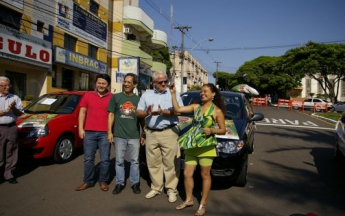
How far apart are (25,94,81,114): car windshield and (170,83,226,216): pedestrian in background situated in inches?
148

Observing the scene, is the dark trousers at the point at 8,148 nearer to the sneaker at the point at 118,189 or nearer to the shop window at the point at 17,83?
the sneaker at the point at 118,189

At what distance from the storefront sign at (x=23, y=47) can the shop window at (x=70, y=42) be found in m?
2.74

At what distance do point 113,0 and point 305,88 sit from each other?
46.5 meters

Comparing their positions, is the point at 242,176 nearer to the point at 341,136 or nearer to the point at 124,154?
the point at 124,154

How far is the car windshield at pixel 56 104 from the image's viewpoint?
6605 mm

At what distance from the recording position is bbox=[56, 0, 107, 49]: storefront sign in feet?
58.9

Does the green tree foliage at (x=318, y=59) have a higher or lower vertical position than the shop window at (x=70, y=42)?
higher

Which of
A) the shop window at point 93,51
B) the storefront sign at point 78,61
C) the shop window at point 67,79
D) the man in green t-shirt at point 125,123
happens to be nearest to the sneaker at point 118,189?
the man in green t-shirt at point 125,123

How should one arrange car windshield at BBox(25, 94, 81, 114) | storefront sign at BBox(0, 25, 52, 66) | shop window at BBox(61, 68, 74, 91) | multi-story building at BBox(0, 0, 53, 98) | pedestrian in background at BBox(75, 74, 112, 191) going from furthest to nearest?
shop window at BBox(61, 68, 74, 91), multi-story building at BBox(0, 0, 53, 98), storefront sign at BBox(0, 25, 52, 66), car windshield at BBox(25, 94, 81, 114), pedestrian in background at BBox(75, 74, 112, 191)

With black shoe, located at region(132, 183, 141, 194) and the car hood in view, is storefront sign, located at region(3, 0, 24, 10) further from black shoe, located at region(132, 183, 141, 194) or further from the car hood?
black shoe, located at region(132, 183, 141, 194)

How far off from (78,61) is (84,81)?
2.98 m

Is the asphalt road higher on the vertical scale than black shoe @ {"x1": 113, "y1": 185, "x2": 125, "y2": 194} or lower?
lower

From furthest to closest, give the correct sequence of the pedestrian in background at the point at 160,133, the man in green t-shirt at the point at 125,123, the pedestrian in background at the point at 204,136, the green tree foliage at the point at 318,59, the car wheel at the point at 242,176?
the green tree foliage at the point at 318,59 < the car wheel at the point at 242,176 < the man in green t-shirt at the point at 125,123 < the pedestrian in background at the point at 160,133 < the pedestrian in background at the point at 204,136

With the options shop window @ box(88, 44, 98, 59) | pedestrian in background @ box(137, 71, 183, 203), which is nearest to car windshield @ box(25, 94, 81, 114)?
pedestrian in background @ box(137, 71, 183, 203)
